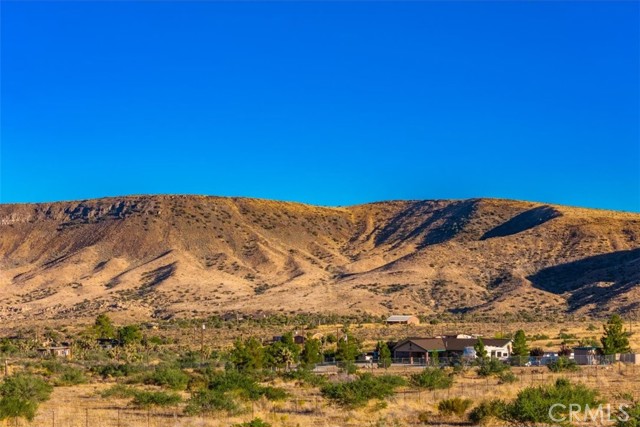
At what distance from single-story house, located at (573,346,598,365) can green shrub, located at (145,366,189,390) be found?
2716 cm

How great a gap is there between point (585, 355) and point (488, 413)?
118 feet

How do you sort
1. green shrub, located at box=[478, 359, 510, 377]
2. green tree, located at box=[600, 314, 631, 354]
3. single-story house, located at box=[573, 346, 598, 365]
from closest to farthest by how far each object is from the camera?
1. green shrub, located at box=[478, 359, 510, 377]
2. single-story house, located at box=[573, 346, 598, 365]
3. green tree, located at box=[600, 314, 631, 354]

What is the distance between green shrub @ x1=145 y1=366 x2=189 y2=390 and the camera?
159ft

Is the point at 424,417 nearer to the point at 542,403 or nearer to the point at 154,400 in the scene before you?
the point at 542,403

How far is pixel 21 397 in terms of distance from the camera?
3931cm

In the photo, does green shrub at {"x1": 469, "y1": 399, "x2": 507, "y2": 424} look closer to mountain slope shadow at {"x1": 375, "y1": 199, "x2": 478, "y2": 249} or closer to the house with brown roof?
the house with brown roof

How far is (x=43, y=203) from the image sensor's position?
195 metres

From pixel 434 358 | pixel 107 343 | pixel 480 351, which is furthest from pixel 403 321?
pixel 480 351

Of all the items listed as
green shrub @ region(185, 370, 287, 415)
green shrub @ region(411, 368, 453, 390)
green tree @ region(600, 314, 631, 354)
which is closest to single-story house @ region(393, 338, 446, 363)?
green tree @ region(600, 314, 631, 354)

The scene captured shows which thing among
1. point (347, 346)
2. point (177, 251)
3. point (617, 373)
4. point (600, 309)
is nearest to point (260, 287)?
point (177, 251)

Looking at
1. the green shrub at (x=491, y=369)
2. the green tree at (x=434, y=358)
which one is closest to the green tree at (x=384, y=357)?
the green tree at (x=434, y=358)

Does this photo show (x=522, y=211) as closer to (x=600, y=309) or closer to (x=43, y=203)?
(x=600, y=309)

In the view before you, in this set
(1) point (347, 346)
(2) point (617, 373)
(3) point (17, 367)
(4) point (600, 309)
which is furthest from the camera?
(4) point (600, 309)

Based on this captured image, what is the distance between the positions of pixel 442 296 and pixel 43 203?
329 feet
